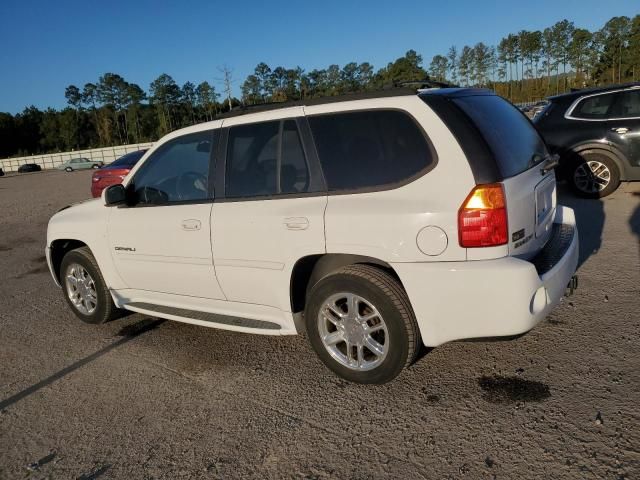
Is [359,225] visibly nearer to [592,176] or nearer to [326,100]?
[326,100]

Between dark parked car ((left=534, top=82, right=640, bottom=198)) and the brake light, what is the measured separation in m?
6.09

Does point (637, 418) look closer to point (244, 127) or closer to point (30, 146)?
point (244, 127)

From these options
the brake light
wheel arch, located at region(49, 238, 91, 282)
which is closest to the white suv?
the brake light

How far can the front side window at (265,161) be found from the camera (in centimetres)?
341

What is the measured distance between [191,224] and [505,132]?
2310mm

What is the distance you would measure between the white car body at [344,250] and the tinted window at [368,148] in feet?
0.21

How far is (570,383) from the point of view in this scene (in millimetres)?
3082

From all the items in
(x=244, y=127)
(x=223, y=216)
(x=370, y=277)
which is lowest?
(x=370, y=277)

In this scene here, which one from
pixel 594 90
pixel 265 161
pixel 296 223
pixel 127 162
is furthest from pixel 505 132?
pixel 127 162

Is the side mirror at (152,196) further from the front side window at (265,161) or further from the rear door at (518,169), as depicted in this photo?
the rear door at (518,169)

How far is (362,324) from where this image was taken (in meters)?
3.21

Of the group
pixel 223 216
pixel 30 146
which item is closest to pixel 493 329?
pixel 223 216

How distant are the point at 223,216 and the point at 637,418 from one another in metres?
2.79

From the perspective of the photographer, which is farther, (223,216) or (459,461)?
(223,216)
